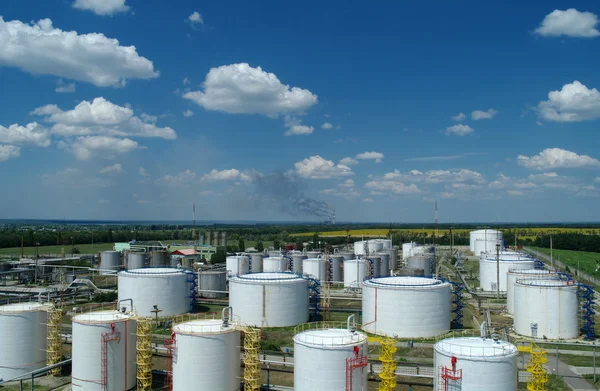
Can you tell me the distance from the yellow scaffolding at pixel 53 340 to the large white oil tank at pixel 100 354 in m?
4.25

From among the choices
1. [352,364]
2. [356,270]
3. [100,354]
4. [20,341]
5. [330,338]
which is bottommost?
[20,341]

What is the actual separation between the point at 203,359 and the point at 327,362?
6.76 m

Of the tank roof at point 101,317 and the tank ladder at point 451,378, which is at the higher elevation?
the tank roof at point 101,317

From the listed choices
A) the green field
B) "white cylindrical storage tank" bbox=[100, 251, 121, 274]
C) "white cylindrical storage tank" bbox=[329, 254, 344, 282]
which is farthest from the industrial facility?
the green field

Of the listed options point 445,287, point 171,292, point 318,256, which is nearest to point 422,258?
point 318,256

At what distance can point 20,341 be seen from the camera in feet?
101

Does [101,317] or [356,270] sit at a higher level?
[101,317]

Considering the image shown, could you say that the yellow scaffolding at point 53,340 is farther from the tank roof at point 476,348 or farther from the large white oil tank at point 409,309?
the tank roof at point 476,348

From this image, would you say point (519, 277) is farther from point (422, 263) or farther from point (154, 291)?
point (154, 291)

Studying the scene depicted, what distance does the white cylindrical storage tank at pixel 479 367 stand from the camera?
21562mm

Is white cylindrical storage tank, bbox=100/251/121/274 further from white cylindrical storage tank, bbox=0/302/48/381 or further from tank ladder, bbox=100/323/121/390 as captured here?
tank ladder, bbox=100/323/121/390

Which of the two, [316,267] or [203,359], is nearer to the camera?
[203,359]

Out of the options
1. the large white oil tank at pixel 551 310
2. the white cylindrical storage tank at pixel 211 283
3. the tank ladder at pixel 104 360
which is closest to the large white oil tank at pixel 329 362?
the tank ladder at pixel 104 360

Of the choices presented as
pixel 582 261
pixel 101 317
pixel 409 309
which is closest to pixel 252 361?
pixel 101 317
